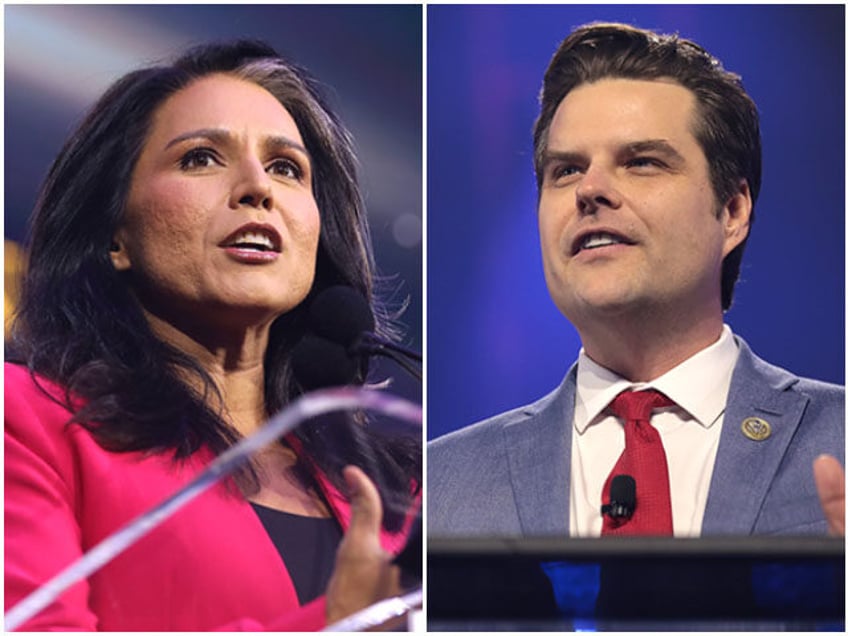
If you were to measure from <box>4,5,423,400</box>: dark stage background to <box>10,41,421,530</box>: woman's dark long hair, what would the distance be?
0.17ft

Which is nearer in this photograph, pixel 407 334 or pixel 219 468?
pixel 219 468

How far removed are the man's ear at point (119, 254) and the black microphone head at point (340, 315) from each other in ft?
1.78

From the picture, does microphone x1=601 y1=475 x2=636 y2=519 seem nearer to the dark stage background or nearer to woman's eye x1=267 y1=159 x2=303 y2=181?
the dark stage background

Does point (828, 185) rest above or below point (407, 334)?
above

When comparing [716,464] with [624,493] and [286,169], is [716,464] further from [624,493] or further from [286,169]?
[286,169]

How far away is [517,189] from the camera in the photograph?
402 cm

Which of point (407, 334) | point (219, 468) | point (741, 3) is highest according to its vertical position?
point (741, 3)

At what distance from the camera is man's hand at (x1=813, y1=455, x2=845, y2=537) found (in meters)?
3.81

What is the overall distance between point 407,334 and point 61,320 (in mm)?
1000

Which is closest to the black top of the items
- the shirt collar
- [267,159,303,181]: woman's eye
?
the shirt collar

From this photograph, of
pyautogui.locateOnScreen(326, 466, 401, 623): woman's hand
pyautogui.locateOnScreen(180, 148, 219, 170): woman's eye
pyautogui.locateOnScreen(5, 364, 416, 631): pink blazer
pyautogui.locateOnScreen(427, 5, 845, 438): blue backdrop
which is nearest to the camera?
pyautogui.locateOnScreen(5, 364, 416, 631): pink blazer

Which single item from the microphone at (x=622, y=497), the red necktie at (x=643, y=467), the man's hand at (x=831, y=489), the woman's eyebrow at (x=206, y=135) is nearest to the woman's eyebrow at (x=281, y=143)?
the woman's eyebrow at (x=206, y=135)

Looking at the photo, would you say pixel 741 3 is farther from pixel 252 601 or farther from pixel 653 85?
pixel 252 601

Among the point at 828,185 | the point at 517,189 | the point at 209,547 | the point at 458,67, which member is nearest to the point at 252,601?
the point at 209,547
